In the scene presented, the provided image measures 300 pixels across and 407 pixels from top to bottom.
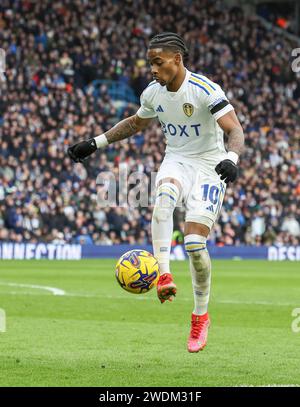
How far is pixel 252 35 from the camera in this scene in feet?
143

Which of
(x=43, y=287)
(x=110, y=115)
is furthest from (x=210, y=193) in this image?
(x=110, y=115)

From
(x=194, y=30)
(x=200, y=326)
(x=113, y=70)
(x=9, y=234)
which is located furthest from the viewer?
(x=194, y=30)

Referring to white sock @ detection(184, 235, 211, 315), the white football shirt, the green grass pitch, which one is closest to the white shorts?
the white football shirt

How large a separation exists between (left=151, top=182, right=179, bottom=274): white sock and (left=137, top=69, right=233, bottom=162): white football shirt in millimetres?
584

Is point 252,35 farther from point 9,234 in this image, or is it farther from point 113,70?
point 9,234

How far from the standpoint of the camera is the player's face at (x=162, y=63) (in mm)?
9352

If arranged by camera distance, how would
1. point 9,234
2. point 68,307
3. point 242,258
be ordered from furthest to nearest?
point 242,258
point 9,234
point 68,307

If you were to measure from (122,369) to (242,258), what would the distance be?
26.5m

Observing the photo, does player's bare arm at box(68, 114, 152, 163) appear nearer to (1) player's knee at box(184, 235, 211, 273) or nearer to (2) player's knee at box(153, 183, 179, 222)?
(2) player's knee at box(153, 183, 179, 222)

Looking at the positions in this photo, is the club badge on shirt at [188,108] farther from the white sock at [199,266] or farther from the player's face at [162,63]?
the white sock at [199,266]

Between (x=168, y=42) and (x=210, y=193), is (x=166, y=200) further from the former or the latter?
(x=168, y=42)

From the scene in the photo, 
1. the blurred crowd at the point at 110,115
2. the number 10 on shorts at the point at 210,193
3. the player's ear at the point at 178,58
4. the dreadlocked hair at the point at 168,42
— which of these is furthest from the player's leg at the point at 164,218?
the blurred crowd at the point at 110,115

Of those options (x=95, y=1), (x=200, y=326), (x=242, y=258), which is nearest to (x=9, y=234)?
(x=242, y=258)

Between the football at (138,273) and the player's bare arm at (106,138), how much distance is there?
4.96 ft
